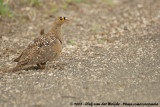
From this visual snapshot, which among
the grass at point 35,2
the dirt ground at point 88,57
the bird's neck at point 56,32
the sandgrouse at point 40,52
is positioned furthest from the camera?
the grass at point 35,2

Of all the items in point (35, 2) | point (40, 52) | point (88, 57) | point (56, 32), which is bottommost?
point (88, 57)

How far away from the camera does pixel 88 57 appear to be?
718cm

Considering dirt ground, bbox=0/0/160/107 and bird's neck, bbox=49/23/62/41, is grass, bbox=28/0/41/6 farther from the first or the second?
bird's neck, bbox=49/23/62/41

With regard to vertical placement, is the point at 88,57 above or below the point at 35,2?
below

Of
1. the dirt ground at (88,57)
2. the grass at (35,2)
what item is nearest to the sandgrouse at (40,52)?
the dirt ground at (88,57)

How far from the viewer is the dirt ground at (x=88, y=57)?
5055 millimetres

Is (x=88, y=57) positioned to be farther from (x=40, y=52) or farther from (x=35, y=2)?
(x=35, y=2)

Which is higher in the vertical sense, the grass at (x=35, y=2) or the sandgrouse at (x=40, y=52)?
the grass at (x=35, y=2)

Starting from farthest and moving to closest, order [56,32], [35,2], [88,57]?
[35,2] → [88,57] → [56,32]

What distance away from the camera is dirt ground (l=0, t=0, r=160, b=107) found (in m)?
5.05

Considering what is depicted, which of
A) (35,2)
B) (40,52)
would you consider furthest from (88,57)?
(35,2)

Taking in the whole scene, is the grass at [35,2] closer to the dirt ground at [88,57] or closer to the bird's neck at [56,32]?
the dirt ground at [88,57]

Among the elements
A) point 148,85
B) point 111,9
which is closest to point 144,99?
point 148,85

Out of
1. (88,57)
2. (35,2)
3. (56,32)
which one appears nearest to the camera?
(56,32)
